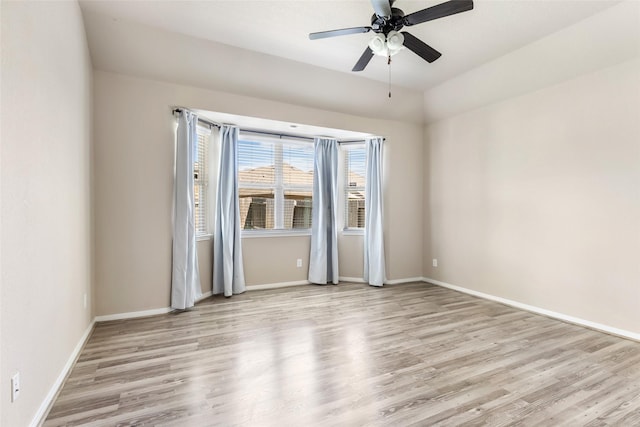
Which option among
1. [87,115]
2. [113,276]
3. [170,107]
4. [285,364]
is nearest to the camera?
[285,364]

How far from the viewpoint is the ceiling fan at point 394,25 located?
6.75 ft

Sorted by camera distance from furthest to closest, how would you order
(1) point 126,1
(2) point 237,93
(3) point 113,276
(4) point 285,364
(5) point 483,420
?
(2) point 237,93 < (3) point 113,276 < (1) point 126,1 < (4) point 285,364 < (5) point 483,420

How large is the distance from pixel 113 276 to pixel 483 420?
11.6 feet

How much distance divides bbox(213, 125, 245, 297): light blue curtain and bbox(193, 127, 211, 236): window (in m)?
0.21

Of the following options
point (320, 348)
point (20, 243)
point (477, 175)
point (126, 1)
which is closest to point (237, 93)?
point (126, 1)

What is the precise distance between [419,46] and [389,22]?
40cm

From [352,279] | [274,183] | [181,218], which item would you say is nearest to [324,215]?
[274,183]

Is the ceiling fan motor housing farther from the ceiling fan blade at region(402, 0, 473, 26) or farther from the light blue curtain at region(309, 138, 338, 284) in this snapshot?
the light blue curtain at region(309, 138, 338, 284)

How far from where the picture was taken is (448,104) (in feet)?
14.5

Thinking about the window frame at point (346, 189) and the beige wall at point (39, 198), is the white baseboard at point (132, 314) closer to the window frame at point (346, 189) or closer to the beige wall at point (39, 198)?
the beige wall at point (39, 198)

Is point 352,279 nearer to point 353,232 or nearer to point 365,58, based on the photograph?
point 353,232

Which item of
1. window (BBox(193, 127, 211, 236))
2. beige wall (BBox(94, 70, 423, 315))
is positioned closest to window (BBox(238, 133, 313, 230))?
window (BBox(193, 127, 211, 236))

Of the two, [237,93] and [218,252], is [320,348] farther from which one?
[237,93]

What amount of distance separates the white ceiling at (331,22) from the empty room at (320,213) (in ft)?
0.09
